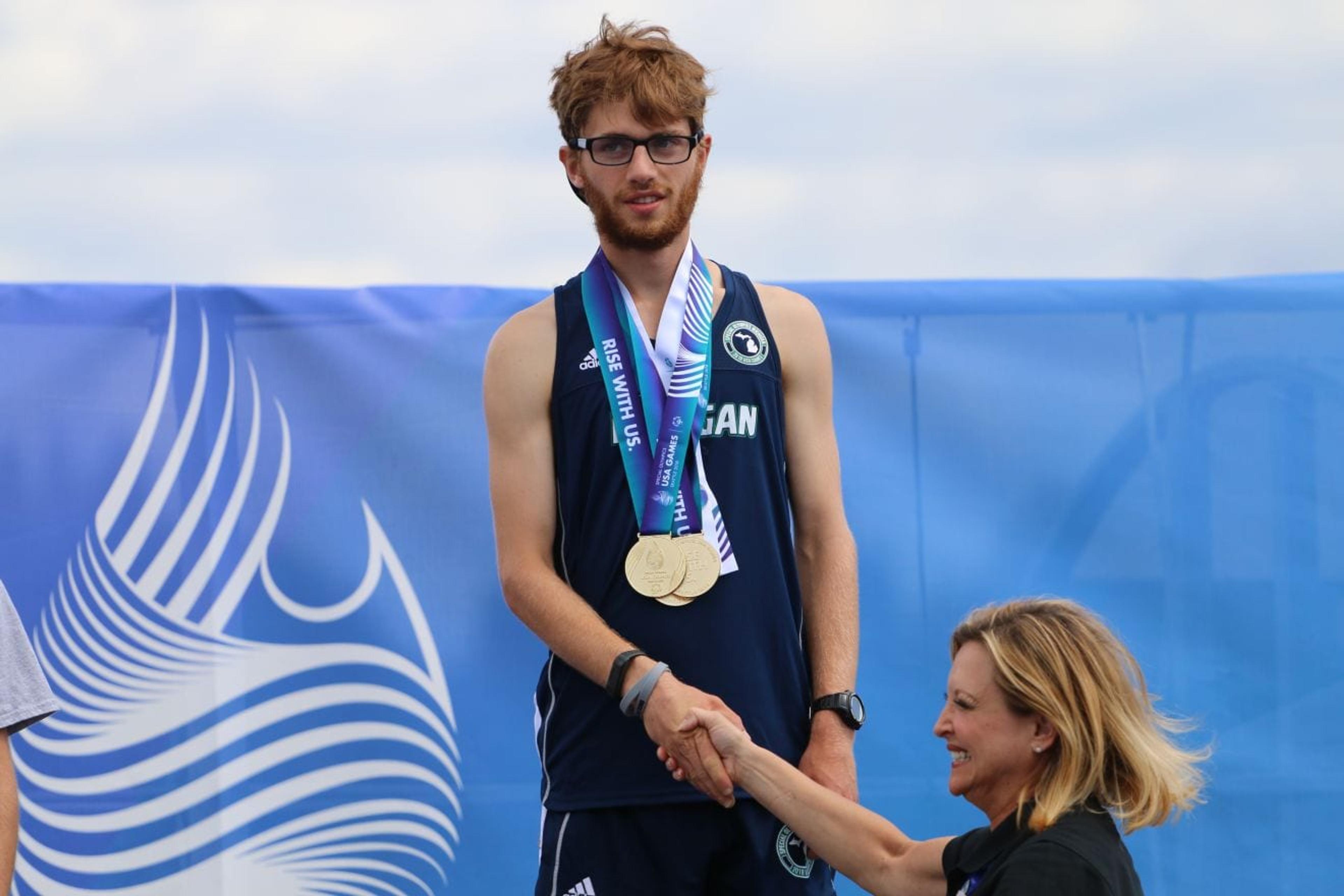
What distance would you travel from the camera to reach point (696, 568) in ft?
9.20

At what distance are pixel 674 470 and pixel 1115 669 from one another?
83 centimetres

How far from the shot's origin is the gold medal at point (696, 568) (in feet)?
9.19

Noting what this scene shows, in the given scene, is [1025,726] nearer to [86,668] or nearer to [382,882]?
[382,882]

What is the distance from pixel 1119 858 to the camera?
89.1 inches

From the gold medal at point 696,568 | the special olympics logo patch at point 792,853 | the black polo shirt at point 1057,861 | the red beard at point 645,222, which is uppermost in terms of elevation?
the red beard at point 645,222

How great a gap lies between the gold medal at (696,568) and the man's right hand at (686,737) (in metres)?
0.17

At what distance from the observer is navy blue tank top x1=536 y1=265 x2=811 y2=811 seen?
9.23 ft

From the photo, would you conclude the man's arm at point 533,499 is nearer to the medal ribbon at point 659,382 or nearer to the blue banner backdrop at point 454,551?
the medal ribbon at point 659,382

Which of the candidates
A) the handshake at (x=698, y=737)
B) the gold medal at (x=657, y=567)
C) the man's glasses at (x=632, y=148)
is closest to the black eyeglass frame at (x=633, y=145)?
the man's glasses at (x=632, y=148)

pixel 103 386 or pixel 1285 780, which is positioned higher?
pixel 103 386

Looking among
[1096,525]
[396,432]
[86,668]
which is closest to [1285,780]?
[1096,525]

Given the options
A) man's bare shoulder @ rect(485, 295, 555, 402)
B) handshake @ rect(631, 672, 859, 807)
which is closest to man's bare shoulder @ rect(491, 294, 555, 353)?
man's bare shoulder @ rect(485, 295, 555, 402)

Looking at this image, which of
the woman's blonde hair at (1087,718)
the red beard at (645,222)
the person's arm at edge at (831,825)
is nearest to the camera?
the woman's blonde hair at (1087,718)

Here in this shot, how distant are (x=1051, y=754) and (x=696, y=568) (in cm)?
70
